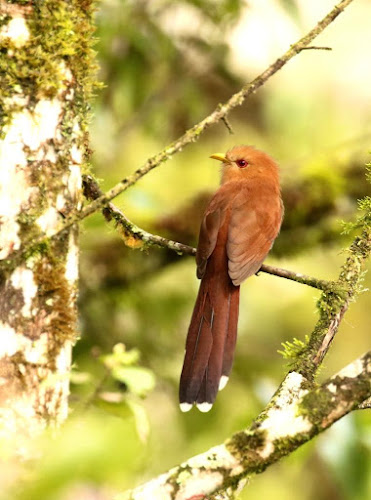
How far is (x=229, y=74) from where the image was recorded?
5047 mm

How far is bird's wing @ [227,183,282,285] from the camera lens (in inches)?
121

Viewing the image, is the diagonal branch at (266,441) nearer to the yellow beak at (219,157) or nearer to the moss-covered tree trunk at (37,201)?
the moss-covered tree trunk at (37,201)

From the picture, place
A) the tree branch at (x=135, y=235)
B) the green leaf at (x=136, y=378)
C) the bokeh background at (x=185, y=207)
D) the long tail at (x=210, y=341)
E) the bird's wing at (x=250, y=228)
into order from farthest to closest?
1. the bokeh background at (x=185, y=207)
2. the bird's wing at (x=250, y=228)
3. the long tail at (x=210, y=341)
4. the tree branch at (x=135, y=235)
5. the green leaf at (x=136, y=378)

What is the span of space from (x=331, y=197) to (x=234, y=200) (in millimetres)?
1741

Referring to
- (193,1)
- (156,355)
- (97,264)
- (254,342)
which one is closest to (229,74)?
(193,1)

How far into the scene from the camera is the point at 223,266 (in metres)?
3.15

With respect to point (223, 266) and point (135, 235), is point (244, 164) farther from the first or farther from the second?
point (135, 235)

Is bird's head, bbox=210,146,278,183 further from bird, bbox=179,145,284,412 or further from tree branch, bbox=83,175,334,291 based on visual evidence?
tree branch, bbox=83,175,334,291

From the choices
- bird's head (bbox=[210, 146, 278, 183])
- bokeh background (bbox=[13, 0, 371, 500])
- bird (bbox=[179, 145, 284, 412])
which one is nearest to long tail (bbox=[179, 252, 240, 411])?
bird (bbox=[179, 145, 284, 412])

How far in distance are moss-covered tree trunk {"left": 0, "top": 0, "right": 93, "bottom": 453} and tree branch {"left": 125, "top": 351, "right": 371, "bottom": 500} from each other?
1.49 ft

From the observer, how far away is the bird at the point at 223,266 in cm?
281

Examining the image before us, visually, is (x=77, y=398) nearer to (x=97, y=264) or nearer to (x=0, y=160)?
(x=0, y=160)

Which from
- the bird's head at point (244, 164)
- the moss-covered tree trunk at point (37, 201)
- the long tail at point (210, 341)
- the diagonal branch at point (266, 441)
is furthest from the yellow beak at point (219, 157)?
the diagonal branch at point (266, 441)

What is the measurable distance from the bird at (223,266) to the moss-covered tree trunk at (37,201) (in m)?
0.75
